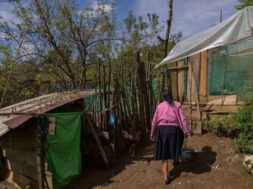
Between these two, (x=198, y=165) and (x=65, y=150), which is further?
(x=65, y=150)

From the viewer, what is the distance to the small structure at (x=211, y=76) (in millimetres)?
4895

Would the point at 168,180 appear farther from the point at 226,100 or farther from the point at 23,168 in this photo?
the point at 23,168

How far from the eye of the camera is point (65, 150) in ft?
13.8

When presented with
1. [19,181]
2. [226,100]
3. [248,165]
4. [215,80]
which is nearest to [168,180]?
[248,165]

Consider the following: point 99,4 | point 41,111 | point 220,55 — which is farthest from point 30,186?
point 99,4

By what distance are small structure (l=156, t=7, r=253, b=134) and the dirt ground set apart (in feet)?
2.72

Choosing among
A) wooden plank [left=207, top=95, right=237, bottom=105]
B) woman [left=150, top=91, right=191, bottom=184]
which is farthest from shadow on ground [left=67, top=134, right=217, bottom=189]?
wooden plank [left=207, top=95, right=237, bottom=105]

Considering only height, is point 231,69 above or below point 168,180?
above

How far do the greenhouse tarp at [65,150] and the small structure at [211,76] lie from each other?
2.88m

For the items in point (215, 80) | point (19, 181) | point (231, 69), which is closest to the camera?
point (19, 181)

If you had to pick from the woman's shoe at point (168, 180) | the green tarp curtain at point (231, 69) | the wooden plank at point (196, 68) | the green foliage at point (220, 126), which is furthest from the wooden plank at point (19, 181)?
the green tarp curtain at point (231, 69)

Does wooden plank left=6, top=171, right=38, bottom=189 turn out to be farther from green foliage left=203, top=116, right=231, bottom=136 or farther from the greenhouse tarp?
green foliage left=203, top=116, right=231, bottom=136

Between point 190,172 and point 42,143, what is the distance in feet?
10.3

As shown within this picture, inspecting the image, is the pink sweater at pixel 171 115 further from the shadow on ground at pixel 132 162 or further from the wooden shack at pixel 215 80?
the wooden shack at pixel 215 80
